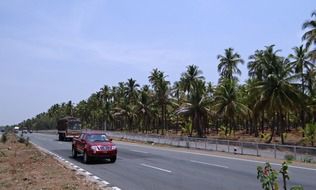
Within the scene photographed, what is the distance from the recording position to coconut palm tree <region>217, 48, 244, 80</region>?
258 feet

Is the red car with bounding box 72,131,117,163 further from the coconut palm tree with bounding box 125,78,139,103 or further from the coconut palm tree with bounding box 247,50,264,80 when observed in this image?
the coconut palm tree with bounding box 125,78,139,103

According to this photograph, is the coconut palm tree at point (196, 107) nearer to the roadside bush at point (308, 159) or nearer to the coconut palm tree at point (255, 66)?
the coconut palm tree at point (255, 66)

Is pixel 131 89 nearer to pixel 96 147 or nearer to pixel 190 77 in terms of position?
pixel 190 77

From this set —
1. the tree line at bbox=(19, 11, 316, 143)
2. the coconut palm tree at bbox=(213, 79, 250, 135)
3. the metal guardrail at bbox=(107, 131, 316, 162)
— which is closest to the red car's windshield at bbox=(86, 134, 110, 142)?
the metal guardrail at bbox=(107, 131, 316, 162)

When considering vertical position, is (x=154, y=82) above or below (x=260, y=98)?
above

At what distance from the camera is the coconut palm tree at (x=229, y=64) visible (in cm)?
7856

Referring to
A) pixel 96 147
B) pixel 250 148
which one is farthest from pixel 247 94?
pixel 96 147

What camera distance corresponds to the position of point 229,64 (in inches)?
3103

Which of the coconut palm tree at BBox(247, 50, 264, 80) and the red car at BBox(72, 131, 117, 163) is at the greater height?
the coconut palm tree at BBox(247, 50, 264, 80)

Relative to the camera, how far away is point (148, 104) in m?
88.2

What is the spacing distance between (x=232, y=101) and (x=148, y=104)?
24.3 m

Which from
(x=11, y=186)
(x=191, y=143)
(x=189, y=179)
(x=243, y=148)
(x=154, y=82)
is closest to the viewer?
(x=11, y=186)

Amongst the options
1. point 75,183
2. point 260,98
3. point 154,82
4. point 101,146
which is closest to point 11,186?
point 75,183

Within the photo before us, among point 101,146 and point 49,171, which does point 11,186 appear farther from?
point 101,146
